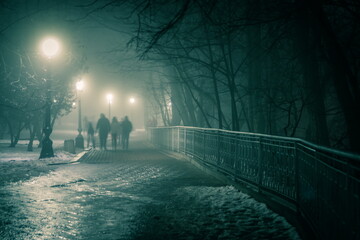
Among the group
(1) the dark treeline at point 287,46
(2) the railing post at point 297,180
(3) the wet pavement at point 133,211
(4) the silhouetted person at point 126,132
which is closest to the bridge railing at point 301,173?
(2) the railing post at point 297,180

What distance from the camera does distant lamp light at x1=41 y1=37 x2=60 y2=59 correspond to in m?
17.0

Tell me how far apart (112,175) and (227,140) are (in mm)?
3673

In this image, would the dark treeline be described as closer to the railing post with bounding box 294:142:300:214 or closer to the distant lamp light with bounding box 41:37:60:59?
the railing post with bounding box 294:142:300:214

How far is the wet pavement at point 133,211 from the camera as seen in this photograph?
5500 millimetres

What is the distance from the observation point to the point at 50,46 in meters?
17.0

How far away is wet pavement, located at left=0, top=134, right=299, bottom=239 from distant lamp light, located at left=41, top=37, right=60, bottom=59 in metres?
7.73

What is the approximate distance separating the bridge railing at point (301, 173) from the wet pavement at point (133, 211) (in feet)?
1.44

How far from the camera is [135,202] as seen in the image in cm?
769

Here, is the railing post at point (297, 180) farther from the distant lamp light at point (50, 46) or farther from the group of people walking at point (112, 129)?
the group of people walking at point (112, 129)

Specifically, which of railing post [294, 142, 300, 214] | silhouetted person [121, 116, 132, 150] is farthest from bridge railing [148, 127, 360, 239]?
silhouetted person [121, 116, 132, 150]

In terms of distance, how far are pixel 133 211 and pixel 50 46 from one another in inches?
477

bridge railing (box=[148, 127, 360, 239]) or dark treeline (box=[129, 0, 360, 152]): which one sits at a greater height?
dark treeline (box=[129, 0, 360, 152])

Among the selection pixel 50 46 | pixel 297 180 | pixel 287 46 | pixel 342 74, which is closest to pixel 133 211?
pixel 297 180

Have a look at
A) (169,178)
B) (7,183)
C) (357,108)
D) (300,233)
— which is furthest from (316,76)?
(7,183)
